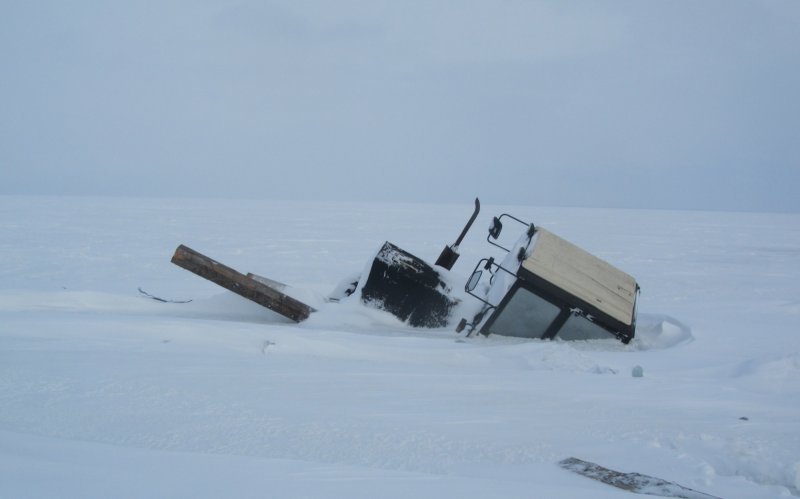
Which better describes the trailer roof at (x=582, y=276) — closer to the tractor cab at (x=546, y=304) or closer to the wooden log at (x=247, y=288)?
the tractor cab at (x=546, y=304)

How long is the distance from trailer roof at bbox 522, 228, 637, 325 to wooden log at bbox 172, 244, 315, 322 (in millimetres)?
2881

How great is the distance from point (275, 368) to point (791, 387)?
4269mm

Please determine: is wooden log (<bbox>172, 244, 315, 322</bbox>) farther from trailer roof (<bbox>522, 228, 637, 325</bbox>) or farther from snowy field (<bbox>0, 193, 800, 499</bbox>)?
trailer roof (<bbox>522, 228, 637, 325</bbox>)

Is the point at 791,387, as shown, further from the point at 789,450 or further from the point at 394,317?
the point at 394,317

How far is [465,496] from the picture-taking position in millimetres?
3135

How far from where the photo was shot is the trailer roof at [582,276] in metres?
8.48

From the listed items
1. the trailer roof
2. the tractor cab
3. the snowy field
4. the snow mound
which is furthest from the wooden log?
the snow mound

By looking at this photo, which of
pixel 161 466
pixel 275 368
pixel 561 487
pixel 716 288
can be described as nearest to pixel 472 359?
pixel 275 368

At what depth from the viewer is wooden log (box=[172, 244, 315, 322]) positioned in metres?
9.11

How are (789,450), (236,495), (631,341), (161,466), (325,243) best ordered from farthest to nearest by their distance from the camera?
(325,243), (631,341), (789,450), (161,466), (236,495)

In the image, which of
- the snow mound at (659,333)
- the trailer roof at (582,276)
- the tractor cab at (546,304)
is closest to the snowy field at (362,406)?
the snow mound at (659,333)

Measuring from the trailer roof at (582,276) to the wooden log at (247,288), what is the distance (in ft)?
9.45

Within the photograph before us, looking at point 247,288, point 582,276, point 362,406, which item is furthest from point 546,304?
point 362,406

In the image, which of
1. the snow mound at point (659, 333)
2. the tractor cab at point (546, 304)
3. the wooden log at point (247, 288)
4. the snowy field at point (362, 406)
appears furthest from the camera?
the wooden log at point (247, 288)
